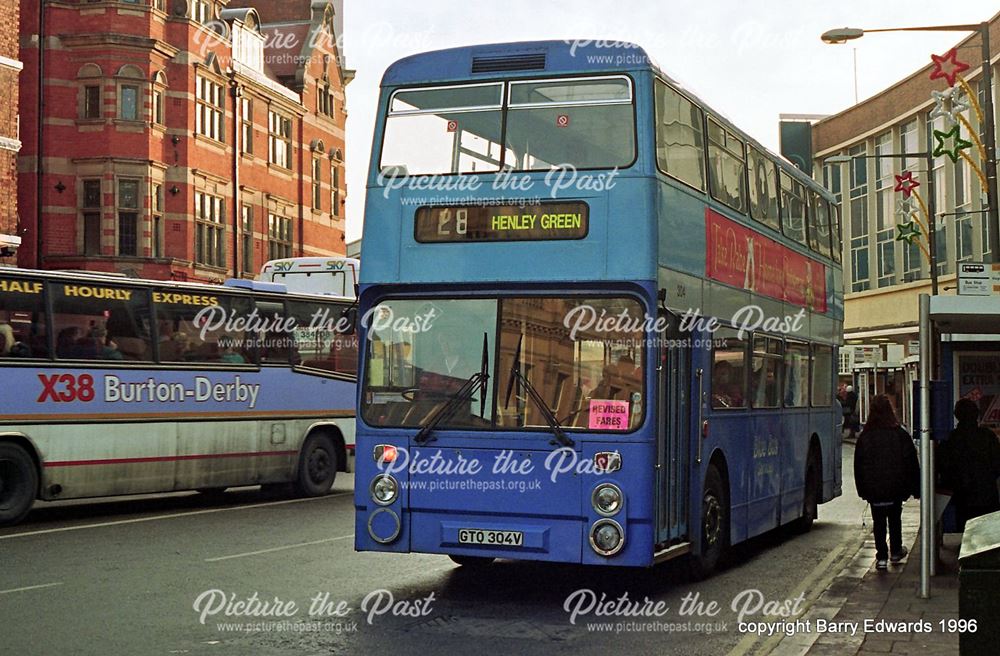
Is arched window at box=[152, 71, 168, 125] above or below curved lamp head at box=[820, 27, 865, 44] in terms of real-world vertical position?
above

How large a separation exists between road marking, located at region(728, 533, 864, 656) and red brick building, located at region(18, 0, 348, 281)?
30140 mm

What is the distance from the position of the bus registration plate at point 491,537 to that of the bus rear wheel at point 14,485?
765 cm

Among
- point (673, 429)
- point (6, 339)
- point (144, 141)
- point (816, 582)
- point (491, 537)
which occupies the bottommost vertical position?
point (816, 582)

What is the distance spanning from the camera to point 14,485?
16328mm

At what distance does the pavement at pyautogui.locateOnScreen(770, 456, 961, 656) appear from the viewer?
28.6 feet

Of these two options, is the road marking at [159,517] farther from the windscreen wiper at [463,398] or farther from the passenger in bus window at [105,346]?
the windscreen wiper at [463,398]

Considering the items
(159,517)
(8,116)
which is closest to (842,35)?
(159,517)

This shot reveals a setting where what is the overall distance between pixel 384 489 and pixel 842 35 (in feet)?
44.8

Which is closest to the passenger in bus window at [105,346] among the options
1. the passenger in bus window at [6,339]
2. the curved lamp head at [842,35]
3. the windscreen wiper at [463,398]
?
the passenger in bus window at [6,339]

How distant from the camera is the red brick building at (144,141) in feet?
137

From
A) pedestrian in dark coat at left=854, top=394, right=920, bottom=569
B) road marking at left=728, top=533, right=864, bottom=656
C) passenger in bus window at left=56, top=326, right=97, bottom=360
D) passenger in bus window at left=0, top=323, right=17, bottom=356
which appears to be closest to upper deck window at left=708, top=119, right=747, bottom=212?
pedestrian in dark coat at left=854, top=394, right=920, bottom=569

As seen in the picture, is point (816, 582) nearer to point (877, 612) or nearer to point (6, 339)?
point (877, 612)

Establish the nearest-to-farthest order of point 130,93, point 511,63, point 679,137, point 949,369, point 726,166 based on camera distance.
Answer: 1. point 511,63
2. point 679,137
3. point 726,166
4. point 949,369
5. point 130,93

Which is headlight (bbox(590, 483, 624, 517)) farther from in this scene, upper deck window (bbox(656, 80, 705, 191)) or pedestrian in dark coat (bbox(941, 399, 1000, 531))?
pedestrian in dark coat (bbox(941, 399, 1000, 531))
